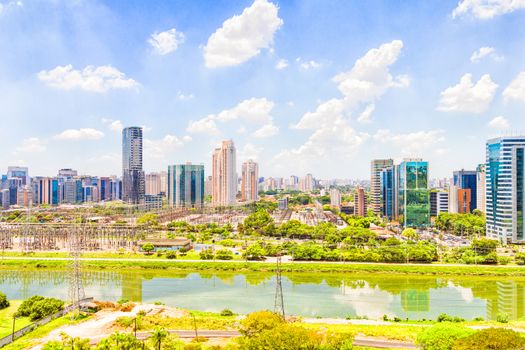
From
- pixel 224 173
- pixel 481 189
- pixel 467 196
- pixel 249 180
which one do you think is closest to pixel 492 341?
pixel 481 189

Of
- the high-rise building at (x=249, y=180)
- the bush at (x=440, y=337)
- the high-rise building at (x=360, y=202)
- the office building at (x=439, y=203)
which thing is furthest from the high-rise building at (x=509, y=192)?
the high-rise building at (x=249, y=180)

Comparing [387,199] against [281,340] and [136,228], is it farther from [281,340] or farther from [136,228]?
[281,340]

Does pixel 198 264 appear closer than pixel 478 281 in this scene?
No

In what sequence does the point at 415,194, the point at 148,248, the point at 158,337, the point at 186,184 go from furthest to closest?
the point at 186,184 < the point at 415,194 < the point at 148,248 < the point at 158,337

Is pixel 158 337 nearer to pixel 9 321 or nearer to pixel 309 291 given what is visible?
pixel 9 321

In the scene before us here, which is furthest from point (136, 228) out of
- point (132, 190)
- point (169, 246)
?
point (132, 190)

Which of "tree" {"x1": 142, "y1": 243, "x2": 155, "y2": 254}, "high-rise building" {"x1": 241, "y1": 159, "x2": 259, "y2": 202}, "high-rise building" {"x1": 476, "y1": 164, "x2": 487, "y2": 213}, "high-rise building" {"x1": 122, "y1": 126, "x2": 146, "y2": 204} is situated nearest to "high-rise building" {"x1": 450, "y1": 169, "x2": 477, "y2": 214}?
"high-rise building" {"x1": 476, "y1": 164, "x2": 487, "y2": 213}
